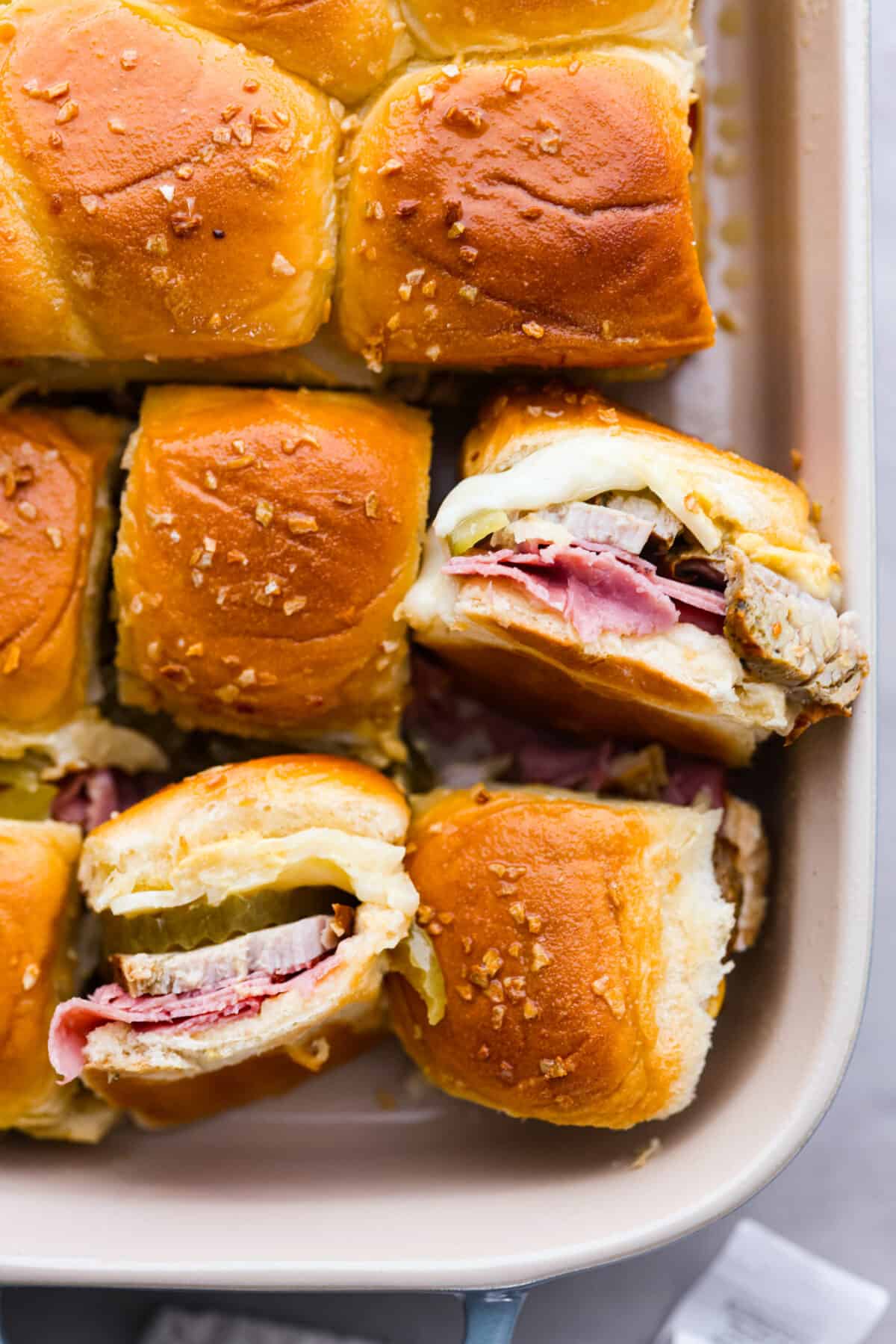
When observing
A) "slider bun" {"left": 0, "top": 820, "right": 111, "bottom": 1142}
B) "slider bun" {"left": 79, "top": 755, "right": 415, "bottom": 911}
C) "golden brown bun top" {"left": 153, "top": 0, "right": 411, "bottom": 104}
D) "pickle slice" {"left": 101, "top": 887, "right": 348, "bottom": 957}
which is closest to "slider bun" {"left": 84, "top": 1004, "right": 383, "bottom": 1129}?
"slider bun" {"left": 0, "top": 820, "right": 111, "bottom": 1142}

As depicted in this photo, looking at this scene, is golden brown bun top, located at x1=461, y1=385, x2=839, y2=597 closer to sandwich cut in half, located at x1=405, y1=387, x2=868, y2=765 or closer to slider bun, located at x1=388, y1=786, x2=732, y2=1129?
sandwich cut in half, located at x1=405, y1=387, x2=868, y2=765

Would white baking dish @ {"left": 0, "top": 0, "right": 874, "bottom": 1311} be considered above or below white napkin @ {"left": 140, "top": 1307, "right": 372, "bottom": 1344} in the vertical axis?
above

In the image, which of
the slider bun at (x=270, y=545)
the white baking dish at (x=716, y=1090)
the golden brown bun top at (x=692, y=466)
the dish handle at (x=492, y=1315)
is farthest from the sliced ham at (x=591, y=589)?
the dish handle at (x=492, y=1315)

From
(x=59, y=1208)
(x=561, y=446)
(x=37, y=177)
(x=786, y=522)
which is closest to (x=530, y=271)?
(x=561, y=446)

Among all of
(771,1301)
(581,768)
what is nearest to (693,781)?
(581,768)

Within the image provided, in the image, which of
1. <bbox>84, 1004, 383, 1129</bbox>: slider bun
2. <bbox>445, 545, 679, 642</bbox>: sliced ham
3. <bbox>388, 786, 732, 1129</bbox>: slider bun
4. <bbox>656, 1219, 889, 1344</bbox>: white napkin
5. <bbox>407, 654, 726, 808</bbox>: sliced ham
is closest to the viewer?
<bbox>445, 545, 679, 642</bbox>: sliced ham

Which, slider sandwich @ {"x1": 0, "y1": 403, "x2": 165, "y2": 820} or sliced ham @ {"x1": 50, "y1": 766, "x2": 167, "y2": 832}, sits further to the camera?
sliced ham @ {"x1": 50, "y1": 766, "x2": 167, "y2": 832}
